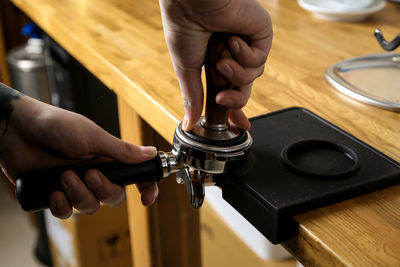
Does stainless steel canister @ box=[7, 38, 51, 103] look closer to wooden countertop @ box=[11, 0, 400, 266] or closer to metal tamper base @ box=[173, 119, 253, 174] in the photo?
wooden countertop @ box=[11, 0, 400, 266]

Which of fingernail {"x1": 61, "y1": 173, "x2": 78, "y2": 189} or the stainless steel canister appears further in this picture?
the stainless steel canister

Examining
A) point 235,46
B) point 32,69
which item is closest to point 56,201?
point 235,46

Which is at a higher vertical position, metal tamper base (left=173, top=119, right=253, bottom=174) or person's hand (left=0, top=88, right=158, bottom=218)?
metal tamper base (left=173, top=119, right=253, bottom=174)

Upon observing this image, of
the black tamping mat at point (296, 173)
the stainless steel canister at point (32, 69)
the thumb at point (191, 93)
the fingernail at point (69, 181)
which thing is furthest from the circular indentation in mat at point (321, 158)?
the stainless steel canister at point (32, 69)

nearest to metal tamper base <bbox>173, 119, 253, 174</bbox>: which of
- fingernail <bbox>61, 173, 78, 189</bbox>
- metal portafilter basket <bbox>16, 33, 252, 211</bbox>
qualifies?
metal portafilter basket <bbox>16, 33, 252, 211</bbox>

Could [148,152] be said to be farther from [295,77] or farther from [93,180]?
[295,77]

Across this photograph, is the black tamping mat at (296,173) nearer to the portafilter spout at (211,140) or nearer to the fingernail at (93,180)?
the portafilter spout at (211,140)

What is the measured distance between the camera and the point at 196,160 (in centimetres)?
56

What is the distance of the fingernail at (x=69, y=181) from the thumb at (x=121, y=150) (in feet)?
0.21

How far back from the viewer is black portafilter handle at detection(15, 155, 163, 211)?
1.67ft

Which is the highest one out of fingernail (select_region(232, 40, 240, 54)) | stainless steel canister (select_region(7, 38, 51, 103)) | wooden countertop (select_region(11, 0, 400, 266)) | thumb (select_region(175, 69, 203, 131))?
fingernail (select_region(232, 40, 240, 54))

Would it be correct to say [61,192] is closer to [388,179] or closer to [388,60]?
[388,179]

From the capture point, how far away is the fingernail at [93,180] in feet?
1.73

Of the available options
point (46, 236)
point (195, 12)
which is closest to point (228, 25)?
point (195, 12)
